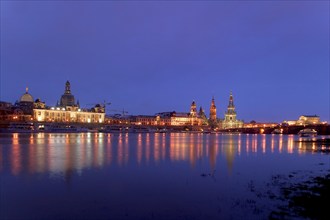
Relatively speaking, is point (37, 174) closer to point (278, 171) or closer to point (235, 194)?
point (235, 194)

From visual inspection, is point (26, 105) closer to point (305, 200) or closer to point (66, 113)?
point (66, 113)

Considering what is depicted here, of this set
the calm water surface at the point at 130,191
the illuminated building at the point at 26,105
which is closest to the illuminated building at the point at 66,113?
the illuminated building at the point at 26,105

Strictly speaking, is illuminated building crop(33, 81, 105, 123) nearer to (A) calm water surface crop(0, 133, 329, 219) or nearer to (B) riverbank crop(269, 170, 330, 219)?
(A) calm water surface crop(0, 133, 329, 219)

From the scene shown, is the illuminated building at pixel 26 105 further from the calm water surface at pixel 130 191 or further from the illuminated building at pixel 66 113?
the calm water surface at pixel 130 191

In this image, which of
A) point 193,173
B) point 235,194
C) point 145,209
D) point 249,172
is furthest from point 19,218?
point 249,172

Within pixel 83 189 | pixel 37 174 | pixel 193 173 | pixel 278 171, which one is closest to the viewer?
pixel 83 189

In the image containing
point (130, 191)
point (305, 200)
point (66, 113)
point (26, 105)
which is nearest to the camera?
point (305, 200)

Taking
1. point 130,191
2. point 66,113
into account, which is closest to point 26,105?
point 66,113

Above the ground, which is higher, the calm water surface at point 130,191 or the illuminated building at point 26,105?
the illuminated building at point 26,105

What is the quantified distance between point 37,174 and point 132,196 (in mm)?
8515

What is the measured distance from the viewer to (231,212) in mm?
13234

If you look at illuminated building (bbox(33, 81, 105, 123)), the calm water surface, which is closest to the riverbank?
the calm water surface

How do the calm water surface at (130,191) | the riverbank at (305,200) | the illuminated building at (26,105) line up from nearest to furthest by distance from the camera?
the riverbank at (305,200) → the calm water surface at (130,191) → the illuminated building at (26,105)

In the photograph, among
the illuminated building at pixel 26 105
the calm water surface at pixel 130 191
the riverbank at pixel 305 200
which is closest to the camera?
the riverbank at pixel 305 200
